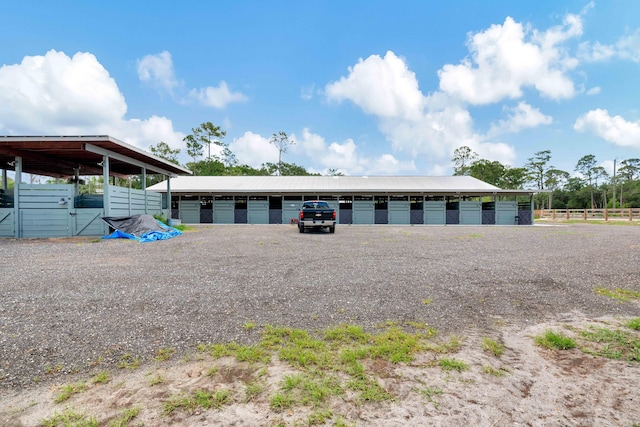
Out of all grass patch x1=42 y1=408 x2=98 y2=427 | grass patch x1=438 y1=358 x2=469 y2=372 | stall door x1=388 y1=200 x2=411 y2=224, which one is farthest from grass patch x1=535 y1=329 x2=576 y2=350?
stall door x1=388 y1=200 x2=411 y2=224

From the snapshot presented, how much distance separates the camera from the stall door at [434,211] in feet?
81.5

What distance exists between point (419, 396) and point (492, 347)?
1312 millimetres

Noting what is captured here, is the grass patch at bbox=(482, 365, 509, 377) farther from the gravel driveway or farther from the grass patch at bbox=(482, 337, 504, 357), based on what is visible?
the gravel driveway

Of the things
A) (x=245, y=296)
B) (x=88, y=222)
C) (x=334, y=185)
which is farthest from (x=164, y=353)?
(x=334, y=185)

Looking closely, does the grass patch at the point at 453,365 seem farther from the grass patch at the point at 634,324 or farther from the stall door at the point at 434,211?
the stall door at the point at 434,211

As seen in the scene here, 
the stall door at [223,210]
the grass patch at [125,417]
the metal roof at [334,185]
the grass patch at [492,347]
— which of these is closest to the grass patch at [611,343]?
the grass patch at [492,347]

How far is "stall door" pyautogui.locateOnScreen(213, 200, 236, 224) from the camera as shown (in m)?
24.7

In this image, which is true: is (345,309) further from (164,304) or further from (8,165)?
(8,165)

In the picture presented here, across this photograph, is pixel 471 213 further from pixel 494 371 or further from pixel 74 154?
pixel 74 154

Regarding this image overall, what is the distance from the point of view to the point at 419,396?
227cm

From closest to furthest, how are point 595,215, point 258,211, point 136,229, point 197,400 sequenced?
point 197,400 < point 136,229 < point 258,211 < point 595,215

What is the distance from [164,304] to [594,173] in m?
94.0

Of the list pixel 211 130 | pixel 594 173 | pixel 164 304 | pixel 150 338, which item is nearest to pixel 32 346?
pixel 150 338

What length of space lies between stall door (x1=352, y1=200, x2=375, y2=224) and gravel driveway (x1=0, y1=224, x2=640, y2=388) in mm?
16286
